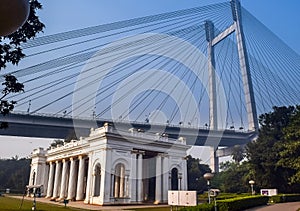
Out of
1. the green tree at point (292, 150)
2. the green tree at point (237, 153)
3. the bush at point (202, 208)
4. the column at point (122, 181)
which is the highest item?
the green tree at point (237, 153)

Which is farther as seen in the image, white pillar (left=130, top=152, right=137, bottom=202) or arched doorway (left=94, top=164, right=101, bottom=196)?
arched doorway (left=94, top=164, right=101, bottom=196)

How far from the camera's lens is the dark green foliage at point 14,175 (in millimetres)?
70750

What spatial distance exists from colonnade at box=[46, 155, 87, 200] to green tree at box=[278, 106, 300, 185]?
23755 millimetres

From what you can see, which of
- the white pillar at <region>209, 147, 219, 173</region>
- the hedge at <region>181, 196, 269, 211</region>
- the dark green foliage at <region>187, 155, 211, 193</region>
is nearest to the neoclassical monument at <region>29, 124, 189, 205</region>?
the hedge at <region>181, 196, 269, 211</region>

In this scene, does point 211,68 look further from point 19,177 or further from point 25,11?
point 25,11

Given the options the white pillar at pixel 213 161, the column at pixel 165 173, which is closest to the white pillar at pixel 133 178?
the column at pixel 165 173

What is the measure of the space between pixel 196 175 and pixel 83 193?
30.8 meters

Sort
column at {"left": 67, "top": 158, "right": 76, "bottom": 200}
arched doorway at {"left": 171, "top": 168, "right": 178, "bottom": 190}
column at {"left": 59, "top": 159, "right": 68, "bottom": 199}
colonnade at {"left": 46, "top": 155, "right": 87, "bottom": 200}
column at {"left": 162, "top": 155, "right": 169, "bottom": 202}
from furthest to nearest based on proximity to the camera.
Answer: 1. column at {"left": 59, "top": 159, "right": 68, "bottom": 199}
2. arched doorway at {"left": 171, "top": 168, "right": 178, "bottom": 190}
3. column at {"left": 67, "top": 158, "right": 76, "bottom": 200}
4. colonnade at {"left": 46, "top": 155, "right": 87, "bottom": 200}
5. column at {"left": 162, "top": 155, "right": 169, "bottom": 202}

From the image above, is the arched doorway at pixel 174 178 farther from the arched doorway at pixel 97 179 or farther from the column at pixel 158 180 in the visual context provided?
the arched doorway at pixel 97 179

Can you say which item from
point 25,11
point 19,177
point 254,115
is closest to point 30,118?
point 19,177

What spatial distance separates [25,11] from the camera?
2248mm

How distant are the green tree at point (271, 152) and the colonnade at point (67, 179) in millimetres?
22657

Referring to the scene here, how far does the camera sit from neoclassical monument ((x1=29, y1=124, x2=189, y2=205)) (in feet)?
108

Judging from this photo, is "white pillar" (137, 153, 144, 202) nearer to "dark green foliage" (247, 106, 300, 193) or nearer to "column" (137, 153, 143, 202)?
"column" (137, 153, 143, 202)
